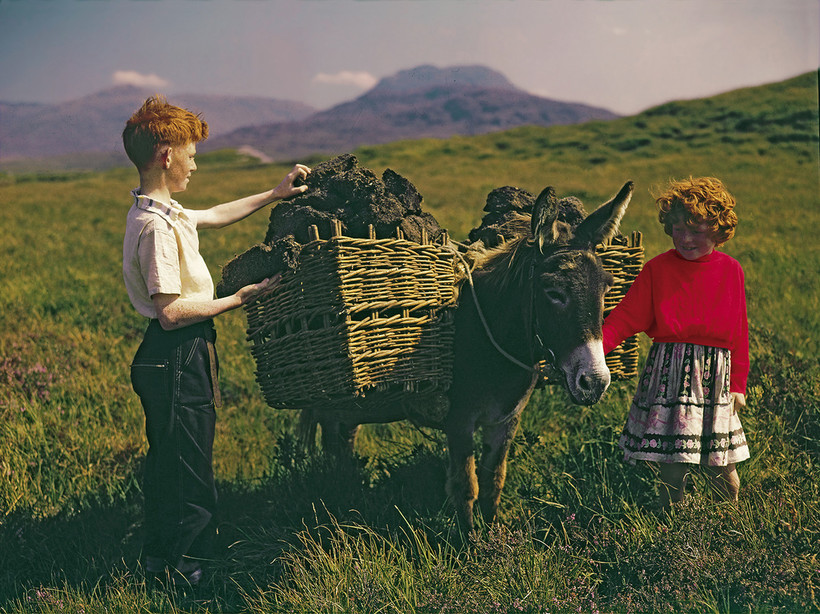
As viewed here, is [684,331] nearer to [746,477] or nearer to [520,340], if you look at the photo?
[520,340]

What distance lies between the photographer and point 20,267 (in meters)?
12.0

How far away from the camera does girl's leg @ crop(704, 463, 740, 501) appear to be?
4.04m

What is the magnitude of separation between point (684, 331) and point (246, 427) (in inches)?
163

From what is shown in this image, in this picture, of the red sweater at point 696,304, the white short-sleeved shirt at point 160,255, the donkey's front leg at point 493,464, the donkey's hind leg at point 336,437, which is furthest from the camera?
the donkey's hind leg at point 336,437

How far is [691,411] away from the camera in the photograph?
375 cm

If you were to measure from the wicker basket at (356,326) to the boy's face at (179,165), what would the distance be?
2.57ft

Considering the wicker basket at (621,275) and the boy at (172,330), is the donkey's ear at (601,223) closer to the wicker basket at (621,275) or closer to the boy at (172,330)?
the wicker basket at (621,275)

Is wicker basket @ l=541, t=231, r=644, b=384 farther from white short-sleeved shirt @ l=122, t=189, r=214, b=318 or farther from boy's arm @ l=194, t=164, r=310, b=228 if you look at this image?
white short-sleeved shirt @ l=122, t=189, r=214, b=318

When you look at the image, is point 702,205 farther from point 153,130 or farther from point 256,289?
point 153,130

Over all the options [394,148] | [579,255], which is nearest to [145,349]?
[579,255]

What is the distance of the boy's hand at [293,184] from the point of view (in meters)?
4.04

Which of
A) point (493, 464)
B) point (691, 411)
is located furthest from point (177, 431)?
point (691, 411)

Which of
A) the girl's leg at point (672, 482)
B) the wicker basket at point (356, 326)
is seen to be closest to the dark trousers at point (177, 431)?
the wicker basket at point (356, 326)

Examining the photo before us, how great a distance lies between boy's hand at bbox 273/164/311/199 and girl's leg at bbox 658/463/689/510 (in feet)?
9.17
